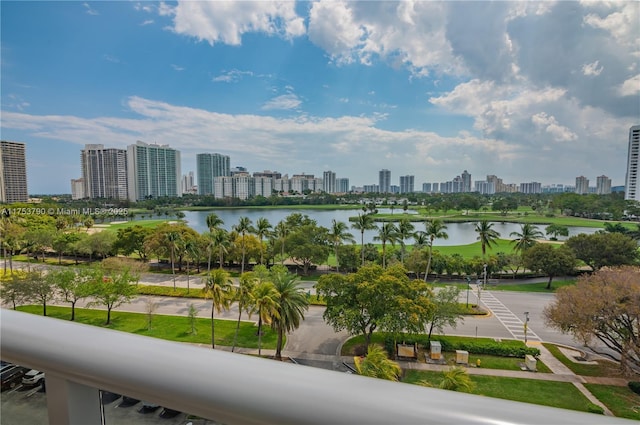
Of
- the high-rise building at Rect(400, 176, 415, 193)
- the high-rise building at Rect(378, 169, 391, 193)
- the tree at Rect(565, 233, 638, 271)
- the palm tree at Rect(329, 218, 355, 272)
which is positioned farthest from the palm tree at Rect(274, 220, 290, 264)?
the high-rise building at Rect(400, 176, 415, 193)

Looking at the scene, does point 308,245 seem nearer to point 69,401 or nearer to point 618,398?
point 618,398

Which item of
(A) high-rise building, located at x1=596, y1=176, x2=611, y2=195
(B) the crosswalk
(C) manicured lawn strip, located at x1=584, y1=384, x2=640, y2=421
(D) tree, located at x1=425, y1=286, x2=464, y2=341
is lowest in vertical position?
(B) the crosswalk

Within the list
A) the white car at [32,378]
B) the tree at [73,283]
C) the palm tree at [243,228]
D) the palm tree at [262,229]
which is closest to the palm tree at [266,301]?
the tree at [73,283]

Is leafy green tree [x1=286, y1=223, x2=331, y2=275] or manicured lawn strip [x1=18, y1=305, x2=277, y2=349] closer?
manicured lawn strip [x1=18, y1=305, x2=277, y2=349]

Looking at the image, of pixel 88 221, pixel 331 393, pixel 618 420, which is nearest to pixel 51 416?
pixel 331 393

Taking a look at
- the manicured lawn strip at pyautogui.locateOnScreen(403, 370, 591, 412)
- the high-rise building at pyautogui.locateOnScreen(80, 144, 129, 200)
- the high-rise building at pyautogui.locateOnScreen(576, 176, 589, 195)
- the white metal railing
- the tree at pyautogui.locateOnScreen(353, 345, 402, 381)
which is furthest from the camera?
the high-rise building at pyautogui.locateOnScreen(576, 176, 589, 195)

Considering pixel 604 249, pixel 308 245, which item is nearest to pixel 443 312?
pixel 308 245

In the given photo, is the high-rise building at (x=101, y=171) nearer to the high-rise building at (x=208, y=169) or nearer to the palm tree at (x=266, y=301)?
the high-rise building at (x=208, y=169)

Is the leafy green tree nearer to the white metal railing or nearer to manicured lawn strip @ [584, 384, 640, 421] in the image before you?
manicured lawn strip @ [584, 384, 640, 421]
